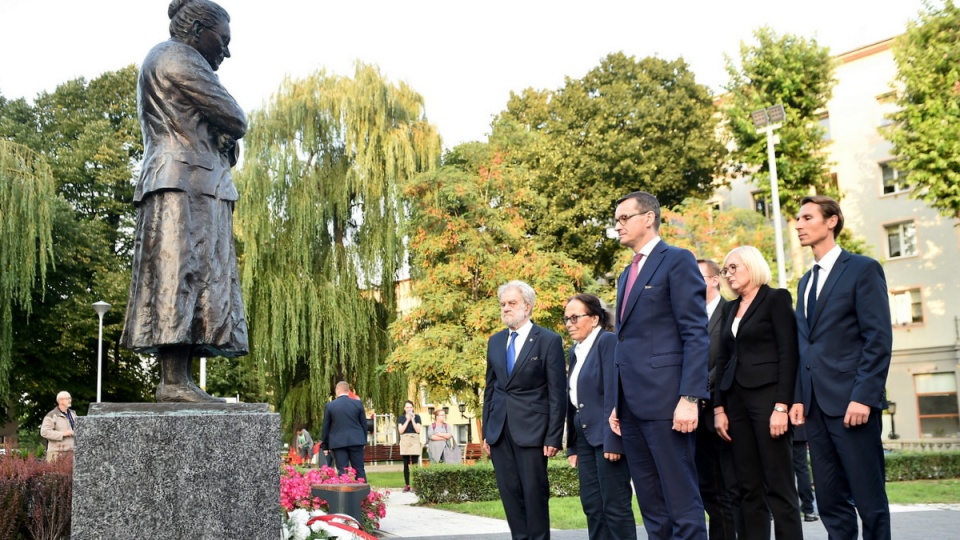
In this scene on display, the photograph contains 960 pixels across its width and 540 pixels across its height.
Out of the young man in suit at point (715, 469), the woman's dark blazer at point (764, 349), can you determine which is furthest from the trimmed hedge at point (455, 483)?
the woman's dark blazer at point (764, 349)

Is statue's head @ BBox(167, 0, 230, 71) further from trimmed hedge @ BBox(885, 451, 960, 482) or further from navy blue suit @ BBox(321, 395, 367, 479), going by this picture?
trimmed hedge @ BBox(885, 451, 960, 482)

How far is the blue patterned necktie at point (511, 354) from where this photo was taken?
22.4 feet

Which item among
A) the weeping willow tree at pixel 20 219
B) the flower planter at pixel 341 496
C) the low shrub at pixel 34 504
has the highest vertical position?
the weeping willow tree at pixel 20 219

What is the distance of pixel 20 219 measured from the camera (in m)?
23.8

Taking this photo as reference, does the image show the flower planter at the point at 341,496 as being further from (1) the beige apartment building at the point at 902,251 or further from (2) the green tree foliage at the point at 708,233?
(1) the beige apartment building at the point at 902,251

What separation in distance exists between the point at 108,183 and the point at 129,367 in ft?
26.3

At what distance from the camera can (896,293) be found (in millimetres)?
38906

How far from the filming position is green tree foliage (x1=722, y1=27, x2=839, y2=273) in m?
31.9

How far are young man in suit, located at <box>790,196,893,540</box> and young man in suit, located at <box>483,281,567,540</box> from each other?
1.84 m

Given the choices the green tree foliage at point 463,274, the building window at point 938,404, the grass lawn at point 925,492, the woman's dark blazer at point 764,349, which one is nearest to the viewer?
the woman's dark blazer at point 764,349

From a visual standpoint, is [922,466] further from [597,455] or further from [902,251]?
[902,251]

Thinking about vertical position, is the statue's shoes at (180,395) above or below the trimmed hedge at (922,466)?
above

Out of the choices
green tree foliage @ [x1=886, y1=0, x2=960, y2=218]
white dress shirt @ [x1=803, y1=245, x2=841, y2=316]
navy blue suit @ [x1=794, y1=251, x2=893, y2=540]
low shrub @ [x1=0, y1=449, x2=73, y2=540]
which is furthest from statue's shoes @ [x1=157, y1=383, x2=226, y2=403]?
green tree foliage @ [x1=886, y1=0, x2=960, y2=218]

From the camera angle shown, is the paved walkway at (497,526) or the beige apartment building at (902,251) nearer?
the paved walkway at (497,526)
